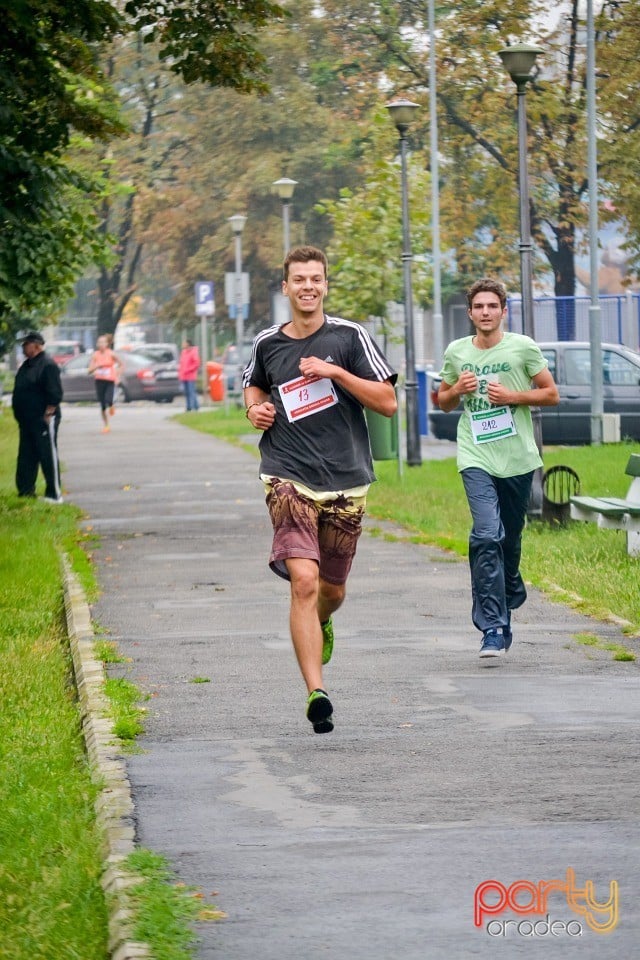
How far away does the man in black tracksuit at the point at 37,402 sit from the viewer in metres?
20.4

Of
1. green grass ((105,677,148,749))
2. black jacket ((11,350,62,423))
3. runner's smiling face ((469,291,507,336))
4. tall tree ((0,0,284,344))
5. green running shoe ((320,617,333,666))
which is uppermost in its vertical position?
tall tree ((0,0,284,344))

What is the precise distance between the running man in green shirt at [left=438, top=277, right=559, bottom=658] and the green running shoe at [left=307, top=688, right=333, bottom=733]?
2.18 metres

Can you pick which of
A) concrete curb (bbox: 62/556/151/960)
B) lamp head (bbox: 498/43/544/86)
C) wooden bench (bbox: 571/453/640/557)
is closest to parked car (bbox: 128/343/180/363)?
lamp head (bbox: 498/43/544/86)

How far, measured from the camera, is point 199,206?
61.2 m

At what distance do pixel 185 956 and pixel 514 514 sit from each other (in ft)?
17.8

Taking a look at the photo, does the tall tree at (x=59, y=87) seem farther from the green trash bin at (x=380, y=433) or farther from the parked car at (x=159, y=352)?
the parked car at (x=159, y=352)

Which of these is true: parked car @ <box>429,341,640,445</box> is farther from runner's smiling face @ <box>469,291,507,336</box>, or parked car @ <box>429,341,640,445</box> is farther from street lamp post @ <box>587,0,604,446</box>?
runner's smiling face @ <box>469,291,507,336</box>

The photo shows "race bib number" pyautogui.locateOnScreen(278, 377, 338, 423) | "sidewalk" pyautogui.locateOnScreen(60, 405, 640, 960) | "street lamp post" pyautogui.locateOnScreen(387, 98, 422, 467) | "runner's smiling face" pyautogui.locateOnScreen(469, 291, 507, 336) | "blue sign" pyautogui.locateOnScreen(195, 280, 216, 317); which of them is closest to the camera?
"sidewalk" pyautogui.locateOnScreen(60, 405, 640, 960)

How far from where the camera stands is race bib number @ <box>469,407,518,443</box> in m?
9.73

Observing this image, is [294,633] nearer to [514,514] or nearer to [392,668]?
[392,668]

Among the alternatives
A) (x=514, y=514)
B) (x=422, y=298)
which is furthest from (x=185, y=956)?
(x=422, y=298)

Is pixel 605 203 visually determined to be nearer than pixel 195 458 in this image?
No

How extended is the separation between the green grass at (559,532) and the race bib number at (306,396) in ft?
10.7

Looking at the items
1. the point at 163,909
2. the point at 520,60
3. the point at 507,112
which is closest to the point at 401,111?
the point at 520,60
